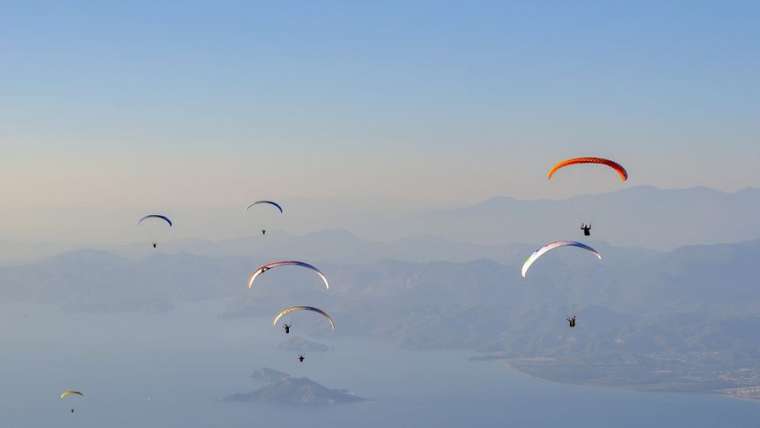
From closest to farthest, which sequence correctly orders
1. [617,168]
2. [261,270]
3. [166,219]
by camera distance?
→ [617,168] → [261,270] → [166,219]

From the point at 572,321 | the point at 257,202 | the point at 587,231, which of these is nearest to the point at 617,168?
the point at 587,231

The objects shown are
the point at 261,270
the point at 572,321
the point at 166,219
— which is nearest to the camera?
the point at 572,321

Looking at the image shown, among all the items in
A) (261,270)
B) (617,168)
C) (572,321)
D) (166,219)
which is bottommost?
(572,321)

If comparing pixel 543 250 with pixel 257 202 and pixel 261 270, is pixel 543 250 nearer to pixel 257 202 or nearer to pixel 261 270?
pixel 261 270

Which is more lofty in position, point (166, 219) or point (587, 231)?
point (166, 219)

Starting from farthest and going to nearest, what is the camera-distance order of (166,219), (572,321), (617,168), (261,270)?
(166,219) → (261,270) → (572,321) → (617,168)

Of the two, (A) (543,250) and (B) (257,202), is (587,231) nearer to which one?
(A) (543,250)

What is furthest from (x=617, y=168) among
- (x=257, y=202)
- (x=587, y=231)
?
(x=257, y=202)

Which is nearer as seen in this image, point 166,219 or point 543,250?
point 543,250

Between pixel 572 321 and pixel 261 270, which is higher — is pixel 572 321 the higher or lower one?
the lower one
